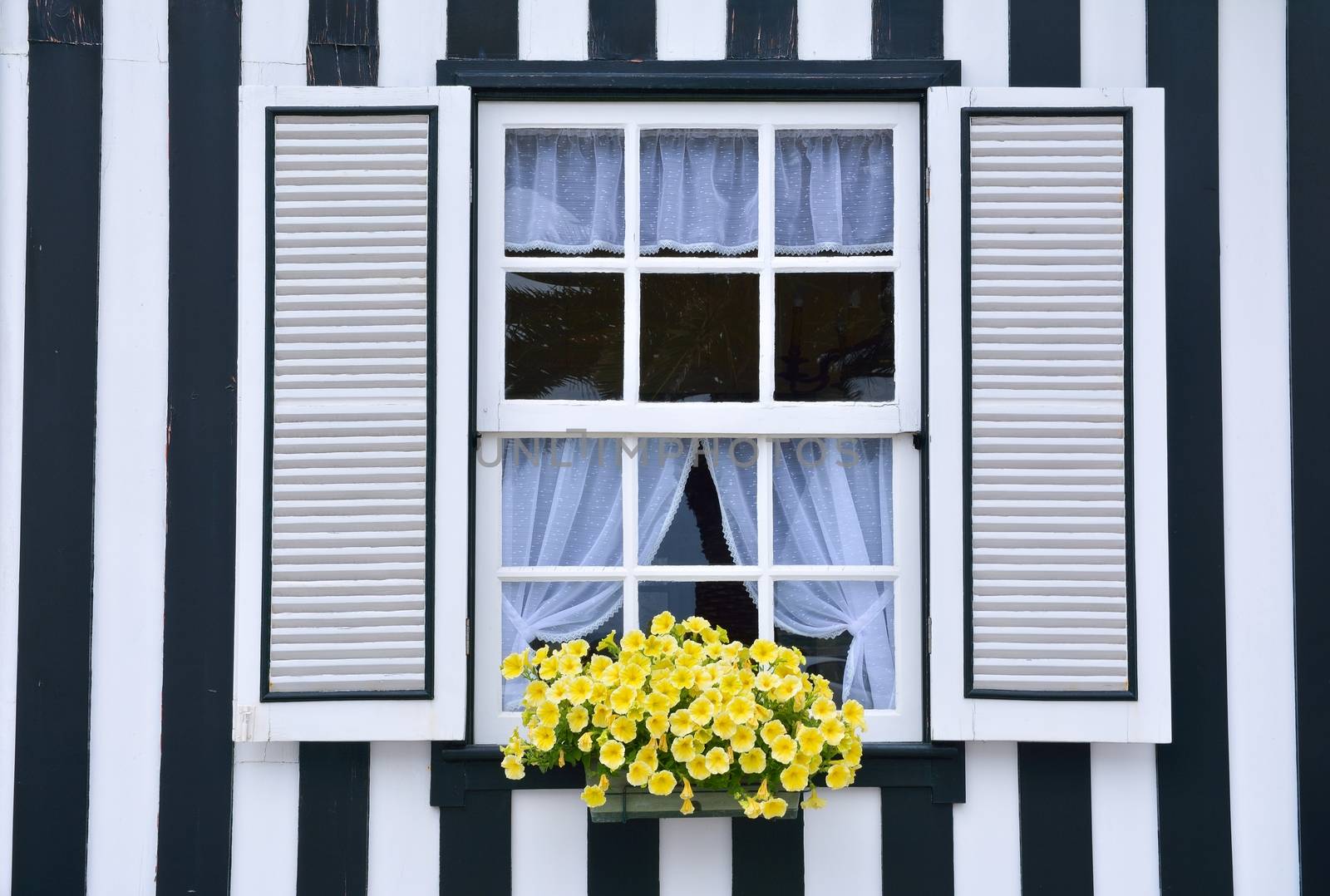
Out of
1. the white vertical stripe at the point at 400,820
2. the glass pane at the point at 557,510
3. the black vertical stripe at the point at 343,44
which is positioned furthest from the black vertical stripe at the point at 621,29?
the white vertical stripe at the point at 400,820

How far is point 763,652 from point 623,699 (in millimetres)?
301

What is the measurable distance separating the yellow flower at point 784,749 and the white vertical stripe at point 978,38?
1491 millimetres

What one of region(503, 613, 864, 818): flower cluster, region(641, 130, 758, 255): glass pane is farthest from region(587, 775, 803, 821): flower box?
region(641, 130, 758, 255): glass pane

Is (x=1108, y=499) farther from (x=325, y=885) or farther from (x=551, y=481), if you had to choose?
(x=325, y=885)

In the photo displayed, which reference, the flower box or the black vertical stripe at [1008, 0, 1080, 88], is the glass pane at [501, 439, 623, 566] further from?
the black vertical stripe at [1008, 0, 1080, 88]

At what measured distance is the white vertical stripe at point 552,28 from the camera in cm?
231

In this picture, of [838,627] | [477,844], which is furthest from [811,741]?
[477,844]

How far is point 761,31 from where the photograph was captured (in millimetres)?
2322

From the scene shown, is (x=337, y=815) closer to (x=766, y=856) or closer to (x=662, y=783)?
(x=662, y=783)

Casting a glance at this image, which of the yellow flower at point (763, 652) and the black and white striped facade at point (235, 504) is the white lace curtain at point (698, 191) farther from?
the yellow flower at point (763, 652)

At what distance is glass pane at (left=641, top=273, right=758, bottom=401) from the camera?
235 centimetres

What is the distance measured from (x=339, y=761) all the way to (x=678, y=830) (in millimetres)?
755

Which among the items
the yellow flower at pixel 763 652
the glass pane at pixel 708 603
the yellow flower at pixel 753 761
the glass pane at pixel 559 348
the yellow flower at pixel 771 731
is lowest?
the yellow flower at pixel 753 761

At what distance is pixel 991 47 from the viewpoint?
7.61 ft
